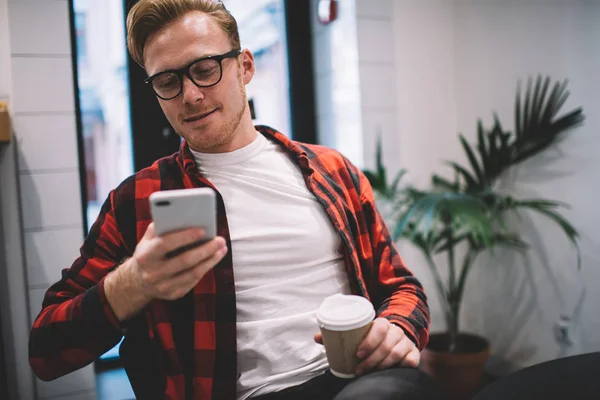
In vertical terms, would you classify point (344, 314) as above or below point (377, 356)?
above

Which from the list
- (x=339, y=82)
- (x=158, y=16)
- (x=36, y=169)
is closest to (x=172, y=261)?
(x=158, y=16)

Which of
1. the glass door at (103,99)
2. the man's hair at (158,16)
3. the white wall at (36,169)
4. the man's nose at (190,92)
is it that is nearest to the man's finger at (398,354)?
the man's nose at (190,92)

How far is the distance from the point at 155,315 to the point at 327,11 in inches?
74.1

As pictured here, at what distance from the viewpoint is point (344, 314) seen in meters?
0.78

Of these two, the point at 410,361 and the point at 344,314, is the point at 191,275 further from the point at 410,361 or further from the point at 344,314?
the point at 410,361

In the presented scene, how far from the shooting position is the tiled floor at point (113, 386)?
6.27ft

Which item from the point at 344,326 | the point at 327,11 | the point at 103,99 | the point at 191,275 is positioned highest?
the point at 327,11

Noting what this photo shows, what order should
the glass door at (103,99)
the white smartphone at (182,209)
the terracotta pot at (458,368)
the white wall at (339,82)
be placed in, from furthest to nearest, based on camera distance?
the white wall at (339,82)
the glass door at (103,99)
the terracotta pot at (458,368)
the white smartphone at (182,209)

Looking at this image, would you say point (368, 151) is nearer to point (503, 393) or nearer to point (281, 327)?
point (281, 327)

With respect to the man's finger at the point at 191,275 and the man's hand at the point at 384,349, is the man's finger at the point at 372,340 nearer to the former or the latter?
the man's hand at the point at 384,349

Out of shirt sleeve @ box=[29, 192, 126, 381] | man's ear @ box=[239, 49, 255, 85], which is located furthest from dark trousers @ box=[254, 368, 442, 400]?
man's ear @ box=[239, 49, 255, 85]

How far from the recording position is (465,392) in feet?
6.61

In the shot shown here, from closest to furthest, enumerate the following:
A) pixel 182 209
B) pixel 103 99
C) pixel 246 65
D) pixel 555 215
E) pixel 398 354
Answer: pixel 182 209 < pixel 398 354 < pixel 246 65 < pixel 555 215 < pixel 103 99

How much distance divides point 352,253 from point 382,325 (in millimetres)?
265
